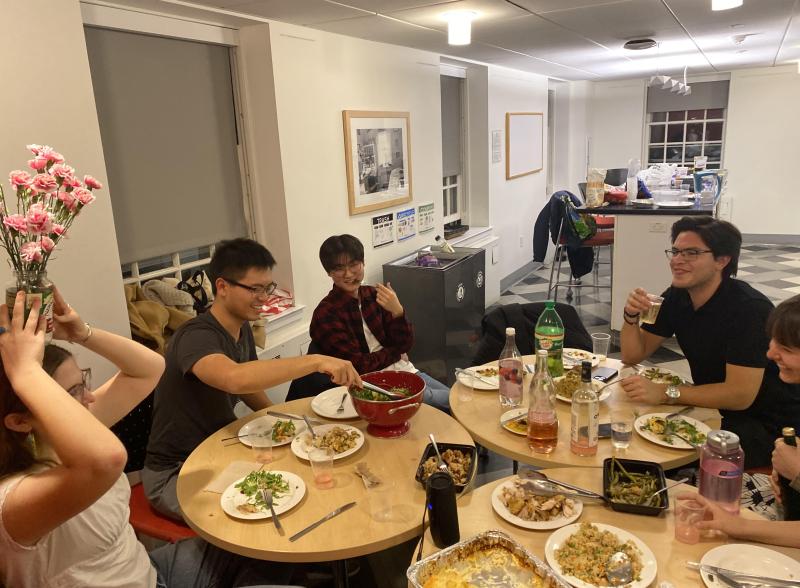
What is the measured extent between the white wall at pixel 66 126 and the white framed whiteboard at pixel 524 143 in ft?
15.9

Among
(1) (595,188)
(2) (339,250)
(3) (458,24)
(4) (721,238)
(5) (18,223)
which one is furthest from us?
(1) (595,188)

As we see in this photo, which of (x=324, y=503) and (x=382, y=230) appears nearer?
(x=324, y=503)

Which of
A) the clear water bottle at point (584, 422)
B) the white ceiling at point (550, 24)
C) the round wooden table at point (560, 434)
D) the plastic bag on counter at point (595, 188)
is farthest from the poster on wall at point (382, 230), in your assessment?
the clear water bottle at point (584, 422)

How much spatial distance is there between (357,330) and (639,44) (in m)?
3.77

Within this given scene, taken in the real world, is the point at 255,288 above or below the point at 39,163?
below

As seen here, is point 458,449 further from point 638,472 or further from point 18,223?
point 18,223

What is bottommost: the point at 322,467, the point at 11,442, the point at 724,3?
the point at 322,467

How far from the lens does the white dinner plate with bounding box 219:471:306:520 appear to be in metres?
1.51

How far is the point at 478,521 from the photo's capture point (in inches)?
57.3

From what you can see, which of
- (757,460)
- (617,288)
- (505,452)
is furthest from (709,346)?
(617,288)

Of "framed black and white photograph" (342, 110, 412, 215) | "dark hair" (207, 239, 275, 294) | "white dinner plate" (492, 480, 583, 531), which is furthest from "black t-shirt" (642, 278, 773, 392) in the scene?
"framed black and white photograph" (342, 110, 412, 215)

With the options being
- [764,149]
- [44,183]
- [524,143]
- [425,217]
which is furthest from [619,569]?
[764,149]

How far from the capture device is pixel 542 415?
1739 millimetres

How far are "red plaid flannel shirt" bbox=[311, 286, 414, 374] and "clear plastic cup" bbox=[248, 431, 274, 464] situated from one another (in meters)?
0.77
